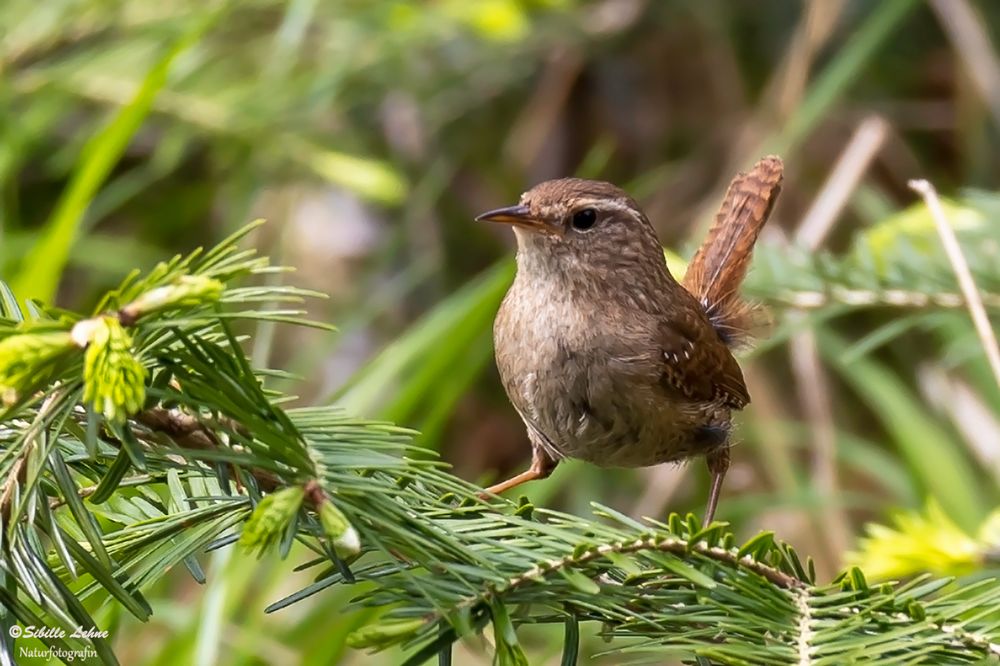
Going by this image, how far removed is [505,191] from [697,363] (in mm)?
2093

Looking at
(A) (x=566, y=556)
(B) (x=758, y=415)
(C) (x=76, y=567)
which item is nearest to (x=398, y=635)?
(A) (x=566, y=556)

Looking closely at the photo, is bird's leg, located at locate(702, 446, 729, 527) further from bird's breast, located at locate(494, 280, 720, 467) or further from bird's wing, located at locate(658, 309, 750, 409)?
bird's breast, located at locate(494, 280, 720, 467)

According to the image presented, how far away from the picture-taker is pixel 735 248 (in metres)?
2.48

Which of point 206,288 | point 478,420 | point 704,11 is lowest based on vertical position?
point 478,420

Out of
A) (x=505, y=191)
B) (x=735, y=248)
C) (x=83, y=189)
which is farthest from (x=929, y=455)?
(x=83, y=189)

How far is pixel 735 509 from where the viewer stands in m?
3.20

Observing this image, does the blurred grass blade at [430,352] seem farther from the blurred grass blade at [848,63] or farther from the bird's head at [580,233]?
the blurred grass blade at [848,63]

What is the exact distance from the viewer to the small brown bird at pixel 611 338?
196 cm

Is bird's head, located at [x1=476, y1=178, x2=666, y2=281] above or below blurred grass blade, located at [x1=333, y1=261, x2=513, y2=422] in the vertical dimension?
above

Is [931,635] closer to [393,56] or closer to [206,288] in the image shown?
[206,288]

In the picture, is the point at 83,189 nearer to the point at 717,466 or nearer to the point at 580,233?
the point at 580,233

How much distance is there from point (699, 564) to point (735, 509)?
2.15 meters

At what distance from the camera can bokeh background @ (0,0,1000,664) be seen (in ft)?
7.15

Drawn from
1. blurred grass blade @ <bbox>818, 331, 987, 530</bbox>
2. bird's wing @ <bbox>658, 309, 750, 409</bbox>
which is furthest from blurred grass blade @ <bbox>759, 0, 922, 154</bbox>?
bird's wing @ <bbox>658, 309, 750, 409</bbox>
